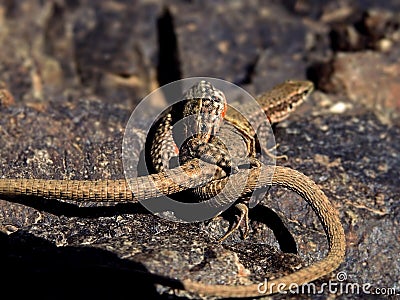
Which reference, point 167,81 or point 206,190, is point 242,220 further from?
point 167,81

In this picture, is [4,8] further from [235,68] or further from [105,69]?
[235,68]

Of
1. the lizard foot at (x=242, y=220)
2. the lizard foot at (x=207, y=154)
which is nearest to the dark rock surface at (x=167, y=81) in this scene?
the lizard foot at (x=242, y=220)

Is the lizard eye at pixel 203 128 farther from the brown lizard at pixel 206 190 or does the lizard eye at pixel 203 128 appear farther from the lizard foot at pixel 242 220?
the lizard foot at pixel 242 220

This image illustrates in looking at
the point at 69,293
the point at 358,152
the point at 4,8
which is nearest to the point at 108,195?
the point at 69,293

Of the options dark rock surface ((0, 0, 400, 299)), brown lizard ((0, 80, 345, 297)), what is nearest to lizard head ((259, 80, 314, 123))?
dark rock surface ((0, 0, 400, 299))

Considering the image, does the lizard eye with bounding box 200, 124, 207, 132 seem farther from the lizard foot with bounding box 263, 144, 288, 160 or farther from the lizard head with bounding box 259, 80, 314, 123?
the lizard head with bounding box 259, 80, 314, 123

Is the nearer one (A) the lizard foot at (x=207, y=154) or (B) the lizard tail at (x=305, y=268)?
(B) the lizard tail at (x=305, y=268)

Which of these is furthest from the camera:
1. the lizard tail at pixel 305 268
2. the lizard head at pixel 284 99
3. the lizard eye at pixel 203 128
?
the lizard head at pixel 284 99
